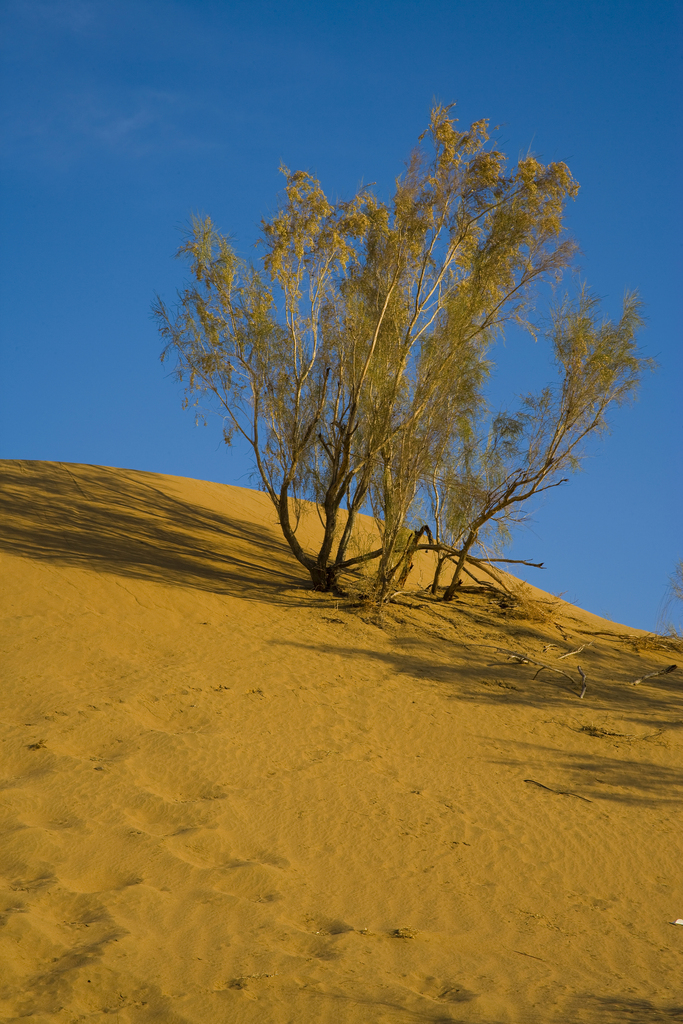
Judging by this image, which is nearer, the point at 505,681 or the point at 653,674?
the point at 505,681

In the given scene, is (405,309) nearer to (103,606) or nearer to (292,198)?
(292,198)

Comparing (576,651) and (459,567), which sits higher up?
(459,567)

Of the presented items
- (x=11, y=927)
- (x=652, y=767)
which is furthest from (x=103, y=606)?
(x=652, y=767)

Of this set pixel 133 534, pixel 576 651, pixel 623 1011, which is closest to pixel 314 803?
pixel 623 1011

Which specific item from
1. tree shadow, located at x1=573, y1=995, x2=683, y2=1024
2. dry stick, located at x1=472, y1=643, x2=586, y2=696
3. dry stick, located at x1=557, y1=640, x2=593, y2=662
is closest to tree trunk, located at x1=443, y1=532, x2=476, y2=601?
dry stick, located at x1=472, y1=643, x2=586, y2=696

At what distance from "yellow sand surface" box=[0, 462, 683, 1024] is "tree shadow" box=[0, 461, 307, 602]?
0.10 meters

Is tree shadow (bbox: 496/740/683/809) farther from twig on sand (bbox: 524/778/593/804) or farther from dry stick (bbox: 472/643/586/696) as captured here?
dry stick (bbox: 472/643/586/696)

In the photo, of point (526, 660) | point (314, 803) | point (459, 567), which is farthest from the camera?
point (459, 567)

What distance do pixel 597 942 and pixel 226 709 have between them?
14.1ft

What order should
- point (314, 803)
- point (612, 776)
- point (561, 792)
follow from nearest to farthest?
point (314, 803) → point (561, 792) → point (612, 776)

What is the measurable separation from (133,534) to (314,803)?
7.95 m

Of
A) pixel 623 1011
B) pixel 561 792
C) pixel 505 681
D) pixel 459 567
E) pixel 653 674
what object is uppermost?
pixel 459 567

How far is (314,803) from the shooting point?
6.71 metres

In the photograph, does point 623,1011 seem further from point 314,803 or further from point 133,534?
point 133,534
